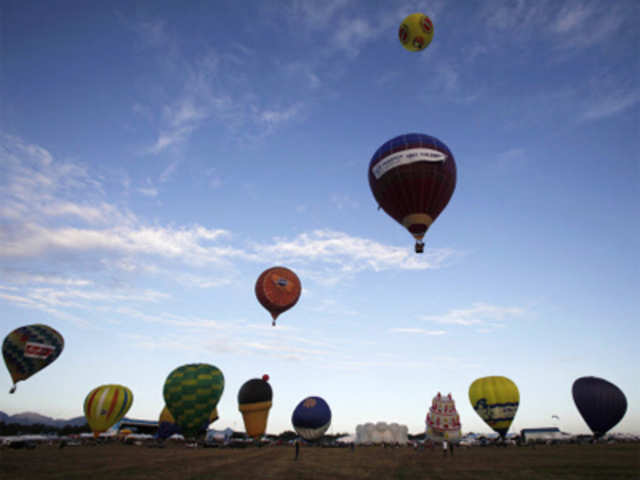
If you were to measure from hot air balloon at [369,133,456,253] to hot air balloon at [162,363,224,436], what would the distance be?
21476 millimetres

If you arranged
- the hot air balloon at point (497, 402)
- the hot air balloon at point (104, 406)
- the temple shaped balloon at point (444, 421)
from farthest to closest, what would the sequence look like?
1. the hot air balloon at point (104, 406)
2. the temple shaped balloon at point (444, 421)
3. the hot air balloon at point (497, 402)

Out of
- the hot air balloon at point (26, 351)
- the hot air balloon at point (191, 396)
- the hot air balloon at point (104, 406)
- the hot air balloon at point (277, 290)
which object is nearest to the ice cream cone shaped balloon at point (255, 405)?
the hot air balloon at point (191, 396)

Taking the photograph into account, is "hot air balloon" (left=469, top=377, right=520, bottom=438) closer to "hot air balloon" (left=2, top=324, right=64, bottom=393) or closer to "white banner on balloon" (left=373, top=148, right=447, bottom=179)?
"white banner on balloon" (left=373, top=148, right=447, bottom=179)

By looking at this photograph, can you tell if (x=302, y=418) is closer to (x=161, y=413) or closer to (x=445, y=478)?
(x=161, y=413)

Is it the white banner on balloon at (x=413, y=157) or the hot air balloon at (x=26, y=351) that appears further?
the hot air balloon at (x=26, y=351)

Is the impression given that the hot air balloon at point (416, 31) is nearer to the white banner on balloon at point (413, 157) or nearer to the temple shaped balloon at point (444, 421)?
the white banner on balloon at point (413, 157)

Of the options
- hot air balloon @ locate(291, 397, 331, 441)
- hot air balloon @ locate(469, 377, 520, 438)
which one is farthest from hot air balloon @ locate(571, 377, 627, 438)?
hot air balloon @ locate(291, 397, 331, 441)

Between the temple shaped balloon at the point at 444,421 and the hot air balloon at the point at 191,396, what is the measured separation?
21521mm

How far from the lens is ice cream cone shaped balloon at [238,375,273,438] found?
43219mm

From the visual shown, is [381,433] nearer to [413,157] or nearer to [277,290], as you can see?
[277,290]

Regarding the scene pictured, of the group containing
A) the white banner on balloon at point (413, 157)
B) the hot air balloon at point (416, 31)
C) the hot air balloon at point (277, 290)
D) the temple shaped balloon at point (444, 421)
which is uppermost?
the hot air balloon at point (416, 31)

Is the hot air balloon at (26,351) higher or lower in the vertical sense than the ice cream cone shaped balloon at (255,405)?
higher

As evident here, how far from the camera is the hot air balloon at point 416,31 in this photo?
67.4ft

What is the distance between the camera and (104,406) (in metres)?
39.5
